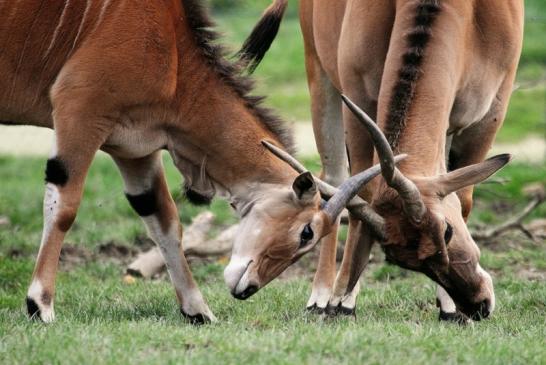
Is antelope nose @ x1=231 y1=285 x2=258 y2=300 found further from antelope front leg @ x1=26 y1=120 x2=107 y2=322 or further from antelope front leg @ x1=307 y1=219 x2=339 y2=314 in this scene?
antelope front leg @ x1=307 y1=219 x2=339 y2=314

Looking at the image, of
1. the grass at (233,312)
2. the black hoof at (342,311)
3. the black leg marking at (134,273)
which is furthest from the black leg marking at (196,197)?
the black leg marking at (134,273)

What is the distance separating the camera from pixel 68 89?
6711mm

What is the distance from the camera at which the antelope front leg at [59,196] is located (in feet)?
21.7

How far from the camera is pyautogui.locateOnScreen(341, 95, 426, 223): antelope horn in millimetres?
5992

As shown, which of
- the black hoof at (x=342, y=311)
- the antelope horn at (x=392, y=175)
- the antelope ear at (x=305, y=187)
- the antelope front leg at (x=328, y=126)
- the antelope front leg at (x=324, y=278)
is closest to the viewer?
the antelope horn at (x=392, y=175)

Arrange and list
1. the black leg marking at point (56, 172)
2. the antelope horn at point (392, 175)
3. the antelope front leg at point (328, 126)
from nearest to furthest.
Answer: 1. the antelope horn at point (392, 175)
2. the black leg marking at point (56, 172)
3. the antelope front leg at point (328, 126)


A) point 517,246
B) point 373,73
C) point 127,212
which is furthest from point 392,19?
point 127,212

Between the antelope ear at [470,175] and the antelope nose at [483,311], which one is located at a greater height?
the antelope ear at [470,175]

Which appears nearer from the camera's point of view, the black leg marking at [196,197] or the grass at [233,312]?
the grass at [233,312]

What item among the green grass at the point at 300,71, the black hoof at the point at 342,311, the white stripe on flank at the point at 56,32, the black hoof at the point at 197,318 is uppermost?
the white stripe on flank at the point at 56,32

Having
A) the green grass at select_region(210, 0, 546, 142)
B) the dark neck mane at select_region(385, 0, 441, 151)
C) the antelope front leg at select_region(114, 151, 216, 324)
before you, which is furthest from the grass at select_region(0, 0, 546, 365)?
the green grass at select_region(210, 0, 546, 142)

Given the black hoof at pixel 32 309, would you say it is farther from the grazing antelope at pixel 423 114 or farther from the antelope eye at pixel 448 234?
the antelope eye at pixel 448 234

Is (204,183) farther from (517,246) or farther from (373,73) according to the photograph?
(517,246)

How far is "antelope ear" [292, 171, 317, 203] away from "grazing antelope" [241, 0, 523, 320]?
0.32m
